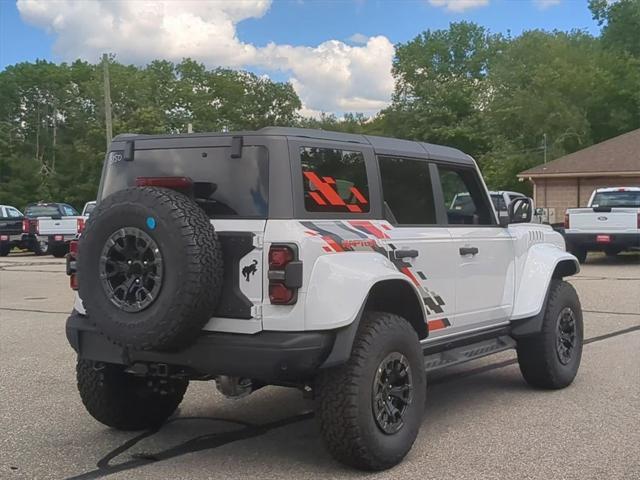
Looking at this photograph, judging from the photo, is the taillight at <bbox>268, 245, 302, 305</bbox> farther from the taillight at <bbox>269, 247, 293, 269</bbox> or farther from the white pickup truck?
the white pickup truck

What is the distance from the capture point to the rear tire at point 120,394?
5.29 meters

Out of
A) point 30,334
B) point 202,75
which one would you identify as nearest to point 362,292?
point 30,334

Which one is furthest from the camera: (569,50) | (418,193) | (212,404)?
(569,50)

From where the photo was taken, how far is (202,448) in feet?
16.8

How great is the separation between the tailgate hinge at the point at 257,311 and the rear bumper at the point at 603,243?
16.4 meters

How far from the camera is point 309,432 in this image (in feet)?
18.1

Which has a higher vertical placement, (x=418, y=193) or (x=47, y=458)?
(x=418, y=193)

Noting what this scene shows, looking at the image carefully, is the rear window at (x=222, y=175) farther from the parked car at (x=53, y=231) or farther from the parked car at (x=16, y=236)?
the parked car at (x=16, y=236)

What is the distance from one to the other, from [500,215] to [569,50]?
160 feet

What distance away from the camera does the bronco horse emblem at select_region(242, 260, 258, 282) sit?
173 inches

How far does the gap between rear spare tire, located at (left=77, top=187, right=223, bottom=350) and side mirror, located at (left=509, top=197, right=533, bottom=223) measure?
2.91 m

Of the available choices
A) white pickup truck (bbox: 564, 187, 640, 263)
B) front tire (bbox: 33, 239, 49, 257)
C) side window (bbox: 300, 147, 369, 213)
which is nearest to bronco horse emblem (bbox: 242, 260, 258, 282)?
side window (bbox: 300, 147, 369, 213)

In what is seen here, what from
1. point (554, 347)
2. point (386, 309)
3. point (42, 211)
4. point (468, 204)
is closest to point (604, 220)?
point (554, 347)

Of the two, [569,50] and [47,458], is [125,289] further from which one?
[569,50]
